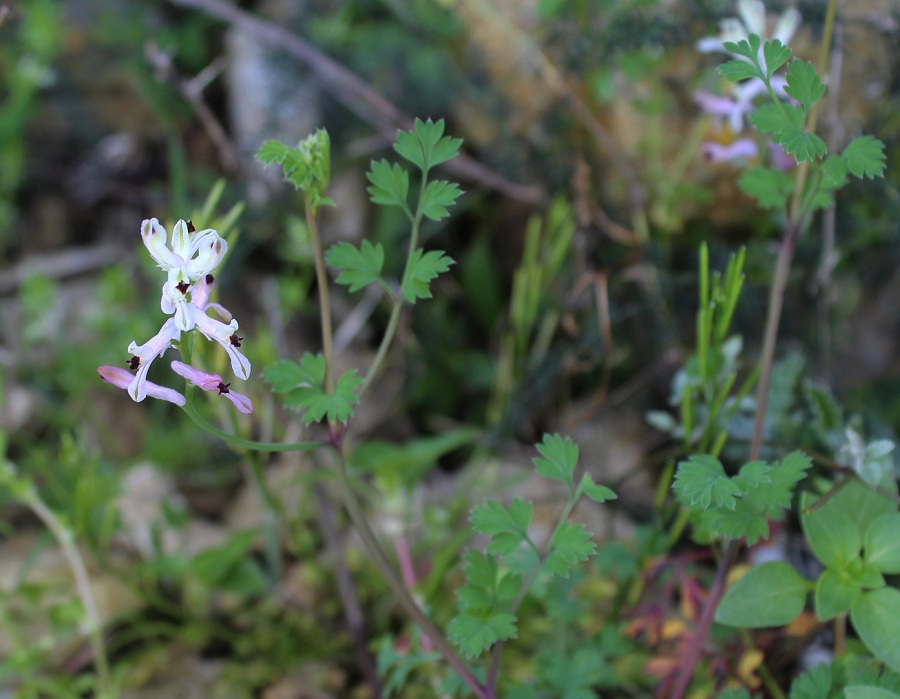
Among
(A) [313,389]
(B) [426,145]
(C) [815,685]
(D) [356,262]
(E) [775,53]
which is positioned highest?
(E) [775,53]

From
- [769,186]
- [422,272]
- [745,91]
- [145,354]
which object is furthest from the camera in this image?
[745,91]

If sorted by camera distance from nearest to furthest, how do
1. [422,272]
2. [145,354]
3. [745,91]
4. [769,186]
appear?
1. [145,354]
2. [422,272]
3. [769,186]
4. [745,91]

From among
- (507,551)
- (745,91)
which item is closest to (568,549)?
(507,551)

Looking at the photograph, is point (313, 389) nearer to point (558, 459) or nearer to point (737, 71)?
point (558, 459)

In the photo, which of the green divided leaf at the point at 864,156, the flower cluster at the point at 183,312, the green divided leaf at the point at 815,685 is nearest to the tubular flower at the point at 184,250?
the flower cluster at the point at 183,312

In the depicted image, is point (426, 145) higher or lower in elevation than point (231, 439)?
higher

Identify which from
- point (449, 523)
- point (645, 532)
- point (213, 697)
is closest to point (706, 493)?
point (645, 532)

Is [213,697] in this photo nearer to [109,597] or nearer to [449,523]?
[109,597]
